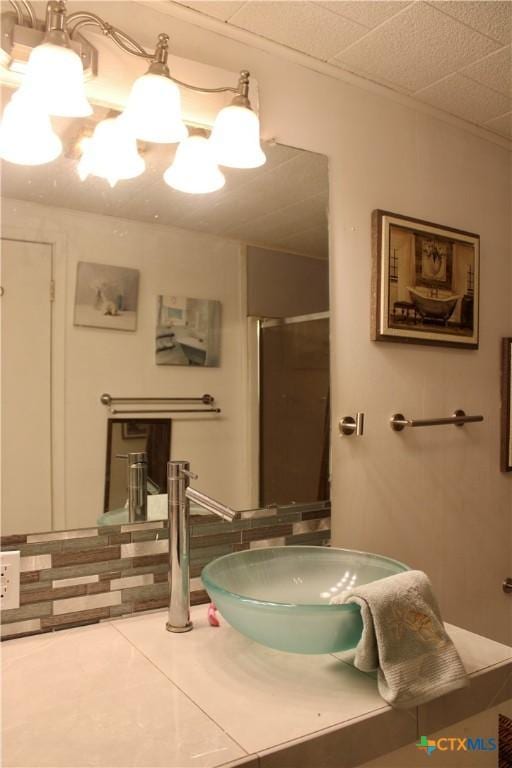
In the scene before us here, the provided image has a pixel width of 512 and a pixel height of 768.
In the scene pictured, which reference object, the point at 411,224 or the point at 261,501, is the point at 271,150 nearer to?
the point at 411,224

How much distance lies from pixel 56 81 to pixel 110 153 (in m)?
0.21

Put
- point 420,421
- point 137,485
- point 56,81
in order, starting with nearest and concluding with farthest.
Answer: point 56,81
point 137,485
point 420,421

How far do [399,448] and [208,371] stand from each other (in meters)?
0.62

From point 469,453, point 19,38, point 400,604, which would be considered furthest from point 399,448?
point 19,38

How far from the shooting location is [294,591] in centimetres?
133

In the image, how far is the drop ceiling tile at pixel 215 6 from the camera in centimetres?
131

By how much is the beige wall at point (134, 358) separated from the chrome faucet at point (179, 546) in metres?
0.17

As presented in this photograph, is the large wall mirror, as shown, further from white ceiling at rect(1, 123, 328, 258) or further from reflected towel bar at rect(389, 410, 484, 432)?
reflected towel bar at rect(389, 410, 484, 432)

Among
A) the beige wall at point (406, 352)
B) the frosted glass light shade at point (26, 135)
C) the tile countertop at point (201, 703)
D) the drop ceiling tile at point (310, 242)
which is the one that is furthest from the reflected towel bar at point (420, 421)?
the frosted glass light shade at point (26, 135)

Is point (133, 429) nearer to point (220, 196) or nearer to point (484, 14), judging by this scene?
point (220, 196)

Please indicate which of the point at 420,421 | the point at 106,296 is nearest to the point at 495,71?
the point at 420,421

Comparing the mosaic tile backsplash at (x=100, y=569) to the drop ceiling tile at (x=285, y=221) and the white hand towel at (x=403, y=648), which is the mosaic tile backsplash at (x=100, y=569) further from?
the drop ceiling tile at (x=285, y=221)
